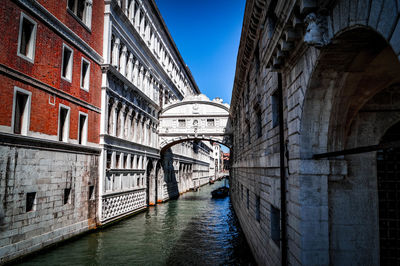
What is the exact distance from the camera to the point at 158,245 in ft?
43.2

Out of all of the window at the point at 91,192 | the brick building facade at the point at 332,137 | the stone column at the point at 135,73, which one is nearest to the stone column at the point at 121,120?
the stone column at the point at 135,73

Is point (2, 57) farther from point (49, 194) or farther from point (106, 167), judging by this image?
point (106, 167)

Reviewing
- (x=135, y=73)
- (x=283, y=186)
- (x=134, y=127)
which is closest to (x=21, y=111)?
(x=283, y=186)

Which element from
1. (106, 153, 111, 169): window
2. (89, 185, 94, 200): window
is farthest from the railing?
(106, 153, 111, 169): window

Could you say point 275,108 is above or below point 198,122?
below

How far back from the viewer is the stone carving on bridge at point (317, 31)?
3895 mm

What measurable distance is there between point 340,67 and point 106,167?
48.1 feet

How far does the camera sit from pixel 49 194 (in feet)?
38.9

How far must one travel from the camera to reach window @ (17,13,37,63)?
1061 cm

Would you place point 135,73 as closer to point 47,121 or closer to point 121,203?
point 121,203

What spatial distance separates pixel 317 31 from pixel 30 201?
11110 mm

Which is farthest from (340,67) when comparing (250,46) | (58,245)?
(58,245)

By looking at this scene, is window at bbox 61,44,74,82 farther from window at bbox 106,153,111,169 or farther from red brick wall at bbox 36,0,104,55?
window at bbox 106,153,111,169

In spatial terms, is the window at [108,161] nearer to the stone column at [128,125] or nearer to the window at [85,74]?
the stone column at [128,125]
